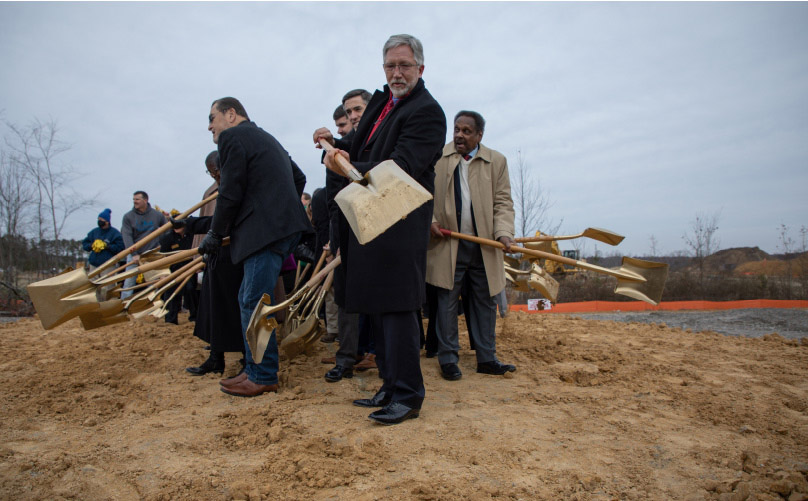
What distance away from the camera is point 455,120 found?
3627 millimetres

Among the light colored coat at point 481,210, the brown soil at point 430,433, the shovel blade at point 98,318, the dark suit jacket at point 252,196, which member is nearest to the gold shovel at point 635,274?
the light colored coat at point 481,210

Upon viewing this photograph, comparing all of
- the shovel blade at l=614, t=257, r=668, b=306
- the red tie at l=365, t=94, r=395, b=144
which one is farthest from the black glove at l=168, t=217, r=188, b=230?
the shovel blade at l=614, t=257, r=668, b=306

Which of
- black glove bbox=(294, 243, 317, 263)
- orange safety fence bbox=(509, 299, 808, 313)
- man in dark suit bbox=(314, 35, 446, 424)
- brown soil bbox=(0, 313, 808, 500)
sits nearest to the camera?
brown soil bbox=(0, 313, 808, 500)

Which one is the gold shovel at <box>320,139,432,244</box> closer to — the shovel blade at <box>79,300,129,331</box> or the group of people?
the group of people

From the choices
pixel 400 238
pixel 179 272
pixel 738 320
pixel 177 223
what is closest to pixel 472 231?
pixel 400 238

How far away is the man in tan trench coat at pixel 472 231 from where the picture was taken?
11.1 ft

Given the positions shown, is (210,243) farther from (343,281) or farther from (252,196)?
(343,281)

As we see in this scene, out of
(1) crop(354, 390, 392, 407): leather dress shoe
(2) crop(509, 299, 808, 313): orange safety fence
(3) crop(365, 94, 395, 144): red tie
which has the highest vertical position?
(3) crop(365, 94, 395, 144): red tie

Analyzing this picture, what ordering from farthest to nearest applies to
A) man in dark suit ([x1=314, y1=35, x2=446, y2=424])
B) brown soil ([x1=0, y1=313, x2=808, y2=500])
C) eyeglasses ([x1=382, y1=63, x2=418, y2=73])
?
eyeglasses ([x1=382, y1=63, x2=418, y2=73]) → man in dark suit ([x1=314, y1=35, x2=446, y2=424]) → brown soil ([x1=0, y1=313, x2=808, y2=500])

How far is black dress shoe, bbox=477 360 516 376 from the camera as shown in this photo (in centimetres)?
340

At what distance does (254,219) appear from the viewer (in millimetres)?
2943

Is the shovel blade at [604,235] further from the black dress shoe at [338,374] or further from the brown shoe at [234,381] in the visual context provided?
A: the brown shoe at [234,381]

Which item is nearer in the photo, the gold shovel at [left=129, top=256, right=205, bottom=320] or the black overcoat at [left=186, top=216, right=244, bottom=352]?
the black overcoat at [left=186, top=216, right=244, bottom=352]

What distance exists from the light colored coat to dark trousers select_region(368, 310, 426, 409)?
98 cm
